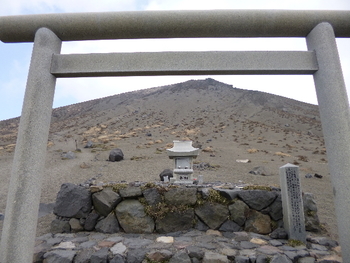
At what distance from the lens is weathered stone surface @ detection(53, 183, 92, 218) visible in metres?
5.09

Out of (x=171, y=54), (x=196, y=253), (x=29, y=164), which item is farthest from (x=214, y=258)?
(x=171, y=54)

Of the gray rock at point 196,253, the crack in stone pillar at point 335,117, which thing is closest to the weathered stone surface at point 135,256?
the gray rock at point 196,253

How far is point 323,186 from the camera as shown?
9.31 metres

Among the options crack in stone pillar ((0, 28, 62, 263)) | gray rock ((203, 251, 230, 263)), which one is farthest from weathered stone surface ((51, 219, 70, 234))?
gray rock ((203, 251, 230, 263))

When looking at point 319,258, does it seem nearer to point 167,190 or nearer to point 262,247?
point 262,247

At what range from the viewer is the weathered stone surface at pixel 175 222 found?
4902 millimetres

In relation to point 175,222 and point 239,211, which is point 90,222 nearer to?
point 175,222

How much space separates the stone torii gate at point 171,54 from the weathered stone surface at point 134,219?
263 cm

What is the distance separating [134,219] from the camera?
4.91 m

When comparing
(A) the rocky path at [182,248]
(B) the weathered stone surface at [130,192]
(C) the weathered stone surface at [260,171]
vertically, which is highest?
(C) the weathered stone surface at [260,171]

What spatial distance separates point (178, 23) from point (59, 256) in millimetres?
3991

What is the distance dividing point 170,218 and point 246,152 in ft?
43.1

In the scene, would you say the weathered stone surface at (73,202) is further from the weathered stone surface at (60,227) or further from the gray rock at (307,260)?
the gray rock at (307,260)

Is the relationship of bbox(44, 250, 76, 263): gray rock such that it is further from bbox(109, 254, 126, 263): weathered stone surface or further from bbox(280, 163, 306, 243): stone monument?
bbox(280, 163, 306, 243): stone monument
